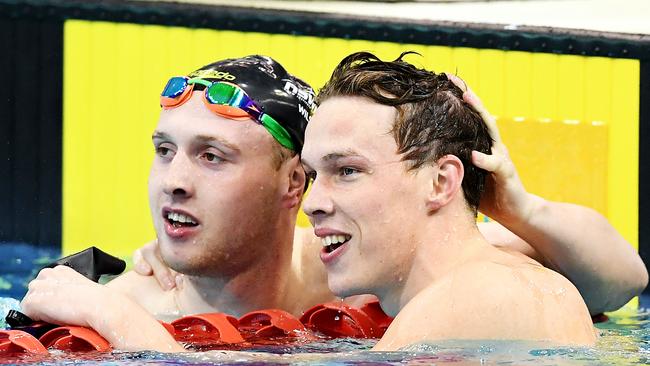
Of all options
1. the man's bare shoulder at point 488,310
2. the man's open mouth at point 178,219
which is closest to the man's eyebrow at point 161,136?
the man's open mouth at point 178,219

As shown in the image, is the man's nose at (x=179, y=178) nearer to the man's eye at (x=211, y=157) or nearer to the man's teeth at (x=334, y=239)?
the man's eye at (x=211, y=157)

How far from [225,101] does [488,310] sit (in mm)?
1166

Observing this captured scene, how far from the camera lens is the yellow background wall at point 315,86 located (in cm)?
557

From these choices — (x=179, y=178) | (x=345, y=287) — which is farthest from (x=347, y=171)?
(x=179, y=178)

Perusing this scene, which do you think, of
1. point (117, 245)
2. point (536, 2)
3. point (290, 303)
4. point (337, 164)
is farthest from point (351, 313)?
point (536, 2)

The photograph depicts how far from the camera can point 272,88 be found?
3658mm

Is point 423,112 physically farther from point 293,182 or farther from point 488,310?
point 293,182

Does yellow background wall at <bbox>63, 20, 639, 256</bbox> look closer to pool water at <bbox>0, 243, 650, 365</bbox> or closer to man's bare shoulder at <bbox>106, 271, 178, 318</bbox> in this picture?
man's bare shoulder at <bbox>106, 271, 178, 318</bbox>

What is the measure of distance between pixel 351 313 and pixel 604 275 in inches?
28.9

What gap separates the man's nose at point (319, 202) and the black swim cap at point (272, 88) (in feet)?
2.15

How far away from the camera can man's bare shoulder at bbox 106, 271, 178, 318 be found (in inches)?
150

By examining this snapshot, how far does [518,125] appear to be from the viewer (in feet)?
18.6

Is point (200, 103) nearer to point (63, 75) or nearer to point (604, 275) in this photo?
point (604, 275)

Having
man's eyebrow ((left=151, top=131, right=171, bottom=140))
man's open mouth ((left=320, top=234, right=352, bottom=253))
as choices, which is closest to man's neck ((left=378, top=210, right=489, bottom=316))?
man's open mouth ((left=320, top=234, right=352, bottom=253))
